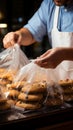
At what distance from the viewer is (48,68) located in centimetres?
148

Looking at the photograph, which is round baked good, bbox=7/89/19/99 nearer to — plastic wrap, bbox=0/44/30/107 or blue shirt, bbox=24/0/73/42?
plastic wrap, bbox=0/44/30/107

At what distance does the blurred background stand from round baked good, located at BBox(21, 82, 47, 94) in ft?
13.2

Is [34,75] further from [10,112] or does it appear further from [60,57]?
[10,112]

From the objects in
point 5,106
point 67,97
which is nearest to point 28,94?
point 5,106

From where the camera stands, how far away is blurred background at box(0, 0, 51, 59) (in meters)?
5.43

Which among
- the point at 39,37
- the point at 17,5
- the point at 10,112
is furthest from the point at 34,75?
the point at 17,5

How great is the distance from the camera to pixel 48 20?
2242mm

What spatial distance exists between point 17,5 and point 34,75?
4255 mm

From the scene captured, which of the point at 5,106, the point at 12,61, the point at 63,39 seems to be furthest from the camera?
the point at 63,39

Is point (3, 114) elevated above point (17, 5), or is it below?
below

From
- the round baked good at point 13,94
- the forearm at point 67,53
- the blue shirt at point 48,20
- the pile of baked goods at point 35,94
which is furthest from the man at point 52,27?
the round baked good at point 13,94

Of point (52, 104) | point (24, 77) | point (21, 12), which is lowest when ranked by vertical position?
point (52, 104)

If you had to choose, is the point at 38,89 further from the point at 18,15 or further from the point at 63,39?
the point at 18,15

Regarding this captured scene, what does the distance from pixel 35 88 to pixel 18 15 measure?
4.41 meters
